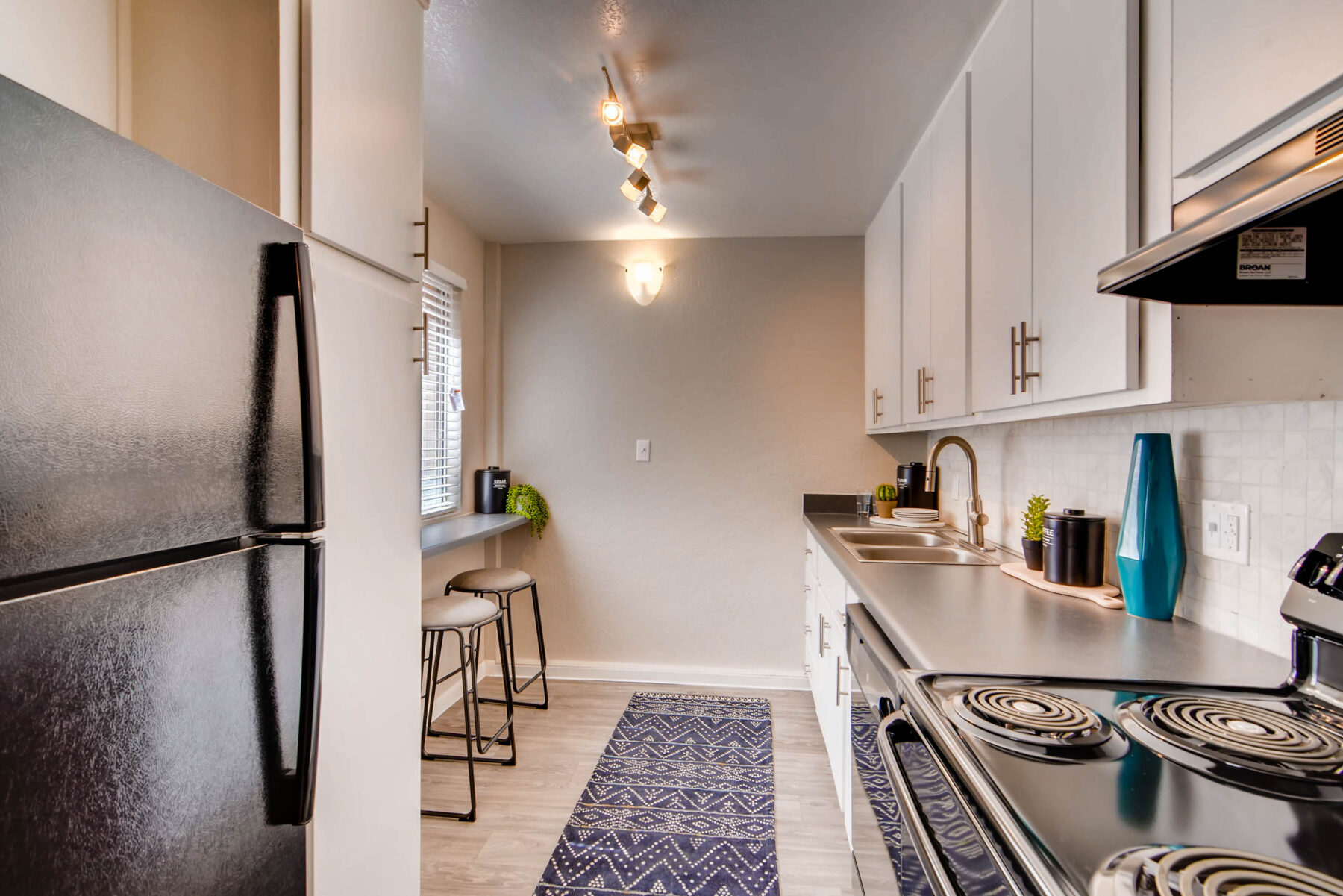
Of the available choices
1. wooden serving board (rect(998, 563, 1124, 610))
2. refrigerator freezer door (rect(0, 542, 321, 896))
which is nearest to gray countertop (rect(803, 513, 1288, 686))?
wooden serving board (rect(998, 563, 1124, 610))

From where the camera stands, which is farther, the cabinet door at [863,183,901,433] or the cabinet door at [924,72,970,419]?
the cabinet door at [863,183,901,433]

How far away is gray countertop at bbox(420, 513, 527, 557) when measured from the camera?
2.54 m

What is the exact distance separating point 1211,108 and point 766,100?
1.43 metres

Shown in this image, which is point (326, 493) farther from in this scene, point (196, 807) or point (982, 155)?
point (982, 155)

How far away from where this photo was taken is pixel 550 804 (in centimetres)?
233

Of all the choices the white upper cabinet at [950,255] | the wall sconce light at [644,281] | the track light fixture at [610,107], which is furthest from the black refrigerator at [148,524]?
the wall sconce light at [644,281]

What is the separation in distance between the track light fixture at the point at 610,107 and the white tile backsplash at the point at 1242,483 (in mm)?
1636

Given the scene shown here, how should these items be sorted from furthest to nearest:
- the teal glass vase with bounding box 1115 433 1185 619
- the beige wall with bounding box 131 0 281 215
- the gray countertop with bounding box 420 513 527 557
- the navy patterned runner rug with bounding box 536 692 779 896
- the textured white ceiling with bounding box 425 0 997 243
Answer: the gray countertop with bounding box 420 513 527 557 < the navy patterned runner rug with bounding box 536 692 779 896 < the textured white ceiling with bounding box 425 0 997 243 < the teal glass vase with bounding box 1115 433 1185 619 < the beige wall with bounding box 131 0 281 215

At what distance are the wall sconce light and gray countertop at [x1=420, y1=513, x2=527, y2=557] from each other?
1.33m

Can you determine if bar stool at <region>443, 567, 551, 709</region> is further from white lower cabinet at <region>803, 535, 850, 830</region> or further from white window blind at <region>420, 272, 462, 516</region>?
white lower cabinet at <region>803, 535, 850, 830</region>

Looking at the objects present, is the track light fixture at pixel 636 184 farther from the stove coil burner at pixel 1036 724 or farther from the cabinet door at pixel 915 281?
the stove coil burner at pixel 1036 724

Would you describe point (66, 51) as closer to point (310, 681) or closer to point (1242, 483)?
point (310, 681)

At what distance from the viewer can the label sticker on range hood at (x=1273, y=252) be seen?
0.80m

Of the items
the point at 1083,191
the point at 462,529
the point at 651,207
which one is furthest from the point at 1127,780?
the point at 462,529
